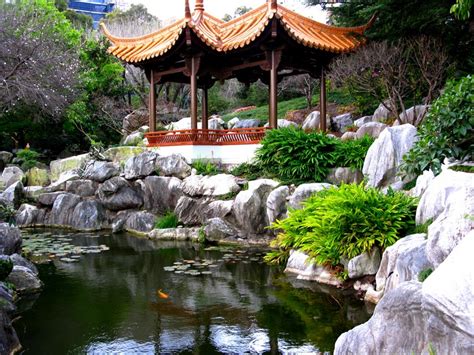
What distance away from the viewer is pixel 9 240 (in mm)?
8586

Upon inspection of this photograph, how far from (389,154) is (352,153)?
1.91 m

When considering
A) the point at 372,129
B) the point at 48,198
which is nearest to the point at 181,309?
the point at 372,129

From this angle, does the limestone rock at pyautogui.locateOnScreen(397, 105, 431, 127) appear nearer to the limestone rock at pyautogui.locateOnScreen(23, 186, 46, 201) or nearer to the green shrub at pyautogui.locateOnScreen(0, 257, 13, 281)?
the green shrub at pyautogui.locateOnScreen(0, 257, 13, 281)

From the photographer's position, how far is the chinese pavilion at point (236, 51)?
13469mm

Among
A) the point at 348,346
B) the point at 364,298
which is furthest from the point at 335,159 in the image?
the point at 348,346

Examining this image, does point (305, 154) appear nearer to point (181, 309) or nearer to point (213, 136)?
point (213, 136)

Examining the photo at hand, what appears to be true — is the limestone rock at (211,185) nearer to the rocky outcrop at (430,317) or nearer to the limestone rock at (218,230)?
the limestone rock at (218,230)

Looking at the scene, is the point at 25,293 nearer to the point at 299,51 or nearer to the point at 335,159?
the point at 335,159

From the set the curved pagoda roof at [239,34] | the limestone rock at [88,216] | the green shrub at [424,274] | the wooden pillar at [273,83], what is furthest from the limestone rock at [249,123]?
the green shrub at [424,274]

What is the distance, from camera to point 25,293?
760 centimetres

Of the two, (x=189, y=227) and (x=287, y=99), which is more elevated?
(x=287, y=99)

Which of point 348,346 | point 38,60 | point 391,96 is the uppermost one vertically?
point 38,60

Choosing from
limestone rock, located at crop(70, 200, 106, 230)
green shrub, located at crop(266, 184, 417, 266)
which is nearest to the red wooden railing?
limestone rock, located at crop(70, 200, 106, 230)

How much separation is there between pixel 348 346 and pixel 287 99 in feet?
83.1
